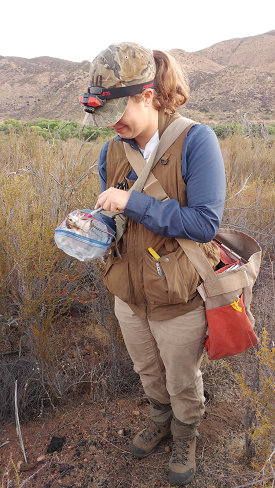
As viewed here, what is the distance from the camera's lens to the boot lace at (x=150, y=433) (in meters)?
2.02

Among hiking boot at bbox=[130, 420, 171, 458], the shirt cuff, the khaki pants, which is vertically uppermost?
the shirt cuff

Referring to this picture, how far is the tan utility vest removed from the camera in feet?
4.57

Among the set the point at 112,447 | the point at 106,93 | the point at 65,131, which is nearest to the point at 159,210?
the point at 106,93

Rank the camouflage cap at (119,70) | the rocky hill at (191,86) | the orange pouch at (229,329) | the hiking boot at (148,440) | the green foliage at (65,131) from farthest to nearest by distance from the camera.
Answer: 1. the rocky hill at (191,86)
2. the green foliage at (65,131)
3. the hiking boot at (148,440)
4. the orange pouch at (229,329)
5. the camouflage cap at (119,70)

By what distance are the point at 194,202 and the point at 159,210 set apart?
0.47 ft

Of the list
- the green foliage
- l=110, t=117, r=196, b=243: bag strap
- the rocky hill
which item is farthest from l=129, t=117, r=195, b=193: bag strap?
the rocky hill

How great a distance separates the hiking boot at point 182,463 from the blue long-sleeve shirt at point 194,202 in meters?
1.27

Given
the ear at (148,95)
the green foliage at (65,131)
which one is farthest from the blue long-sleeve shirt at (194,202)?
the green foliage at (65,131)

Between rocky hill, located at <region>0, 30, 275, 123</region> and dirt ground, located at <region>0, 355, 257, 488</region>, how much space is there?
2389cm

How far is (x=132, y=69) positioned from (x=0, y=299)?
172cm

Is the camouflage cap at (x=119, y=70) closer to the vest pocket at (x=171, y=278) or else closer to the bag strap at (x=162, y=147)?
the bag strap at (x=162, y=147)

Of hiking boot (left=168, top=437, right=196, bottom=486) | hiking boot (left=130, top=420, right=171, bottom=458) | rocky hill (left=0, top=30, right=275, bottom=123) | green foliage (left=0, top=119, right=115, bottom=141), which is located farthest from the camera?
rocky hill (left=0, top=30, right=275, bottom=123)

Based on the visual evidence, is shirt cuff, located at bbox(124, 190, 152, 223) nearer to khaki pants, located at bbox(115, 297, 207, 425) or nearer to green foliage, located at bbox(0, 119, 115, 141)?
khaki pants, located at bbox(115, 297, 207, 425)

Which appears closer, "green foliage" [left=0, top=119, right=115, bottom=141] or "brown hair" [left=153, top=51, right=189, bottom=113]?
"brown hair" [left=153, top=51, right=189, bottom=113]
